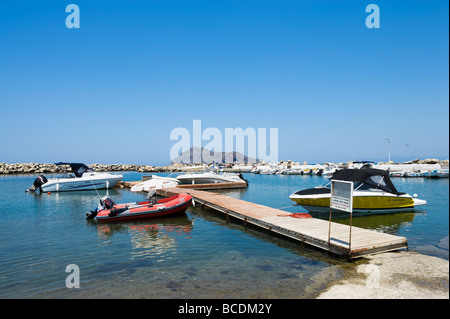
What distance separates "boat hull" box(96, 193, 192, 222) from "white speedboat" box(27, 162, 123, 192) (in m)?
16.7

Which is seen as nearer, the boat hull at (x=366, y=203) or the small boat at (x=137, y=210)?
the small boat at (x=137, y=210)

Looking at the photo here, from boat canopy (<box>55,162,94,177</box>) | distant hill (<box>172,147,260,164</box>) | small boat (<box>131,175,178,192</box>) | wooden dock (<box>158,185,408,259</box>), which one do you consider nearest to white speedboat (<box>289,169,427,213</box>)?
wooden dock (<box>158,185,408,259</box>)

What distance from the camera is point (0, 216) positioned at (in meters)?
18.8

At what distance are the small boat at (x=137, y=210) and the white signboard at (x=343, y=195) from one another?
10000 millimetres

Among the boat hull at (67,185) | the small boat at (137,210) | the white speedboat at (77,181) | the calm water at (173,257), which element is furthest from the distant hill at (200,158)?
the calm water at (173,257)

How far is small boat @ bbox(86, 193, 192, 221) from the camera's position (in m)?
16.4

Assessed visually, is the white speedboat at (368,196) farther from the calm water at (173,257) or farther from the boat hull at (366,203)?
the calm water at (173,257)

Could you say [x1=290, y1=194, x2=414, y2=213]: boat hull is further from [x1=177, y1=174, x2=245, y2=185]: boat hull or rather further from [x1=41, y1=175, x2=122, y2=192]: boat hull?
[x1=41, y1=175, x2=122, y2=192]: boat hull

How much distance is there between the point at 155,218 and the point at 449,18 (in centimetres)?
1607

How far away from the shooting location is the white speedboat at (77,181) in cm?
3192

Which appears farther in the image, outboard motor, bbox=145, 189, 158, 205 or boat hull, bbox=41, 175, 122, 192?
boat hull, bbox=41, 175, 122, 192

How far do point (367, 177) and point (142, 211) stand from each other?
491 inches
